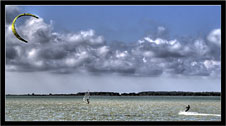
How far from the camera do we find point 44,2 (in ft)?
40.0

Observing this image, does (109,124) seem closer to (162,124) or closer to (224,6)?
(162,124)

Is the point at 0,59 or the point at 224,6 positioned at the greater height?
the point at 224,6

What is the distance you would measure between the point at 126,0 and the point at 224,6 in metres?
3.65

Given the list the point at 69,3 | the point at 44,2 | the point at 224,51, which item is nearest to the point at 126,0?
the point at 69,3

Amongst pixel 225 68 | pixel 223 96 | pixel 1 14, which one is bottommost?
pixel 223 96

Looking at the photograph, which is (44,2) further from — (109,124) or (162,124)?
(162,124)

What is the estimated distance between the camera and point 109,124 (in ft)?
37.9

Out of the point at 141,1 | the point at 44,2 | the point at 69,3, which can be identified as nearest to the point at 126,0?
the point at 141,1

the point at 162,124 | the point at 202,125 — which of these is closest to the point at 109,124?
the point at 162,124

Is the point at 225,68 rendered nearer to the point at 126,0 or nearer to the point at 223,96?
the point at 223,96

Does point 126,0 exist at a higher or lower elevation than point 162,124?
higher

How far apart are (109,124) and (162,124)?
1.86 meters

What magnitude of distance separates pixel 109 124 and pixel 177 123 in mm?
2385

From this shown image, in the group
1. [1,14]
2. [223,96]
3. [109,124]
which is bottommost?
[109,124]
